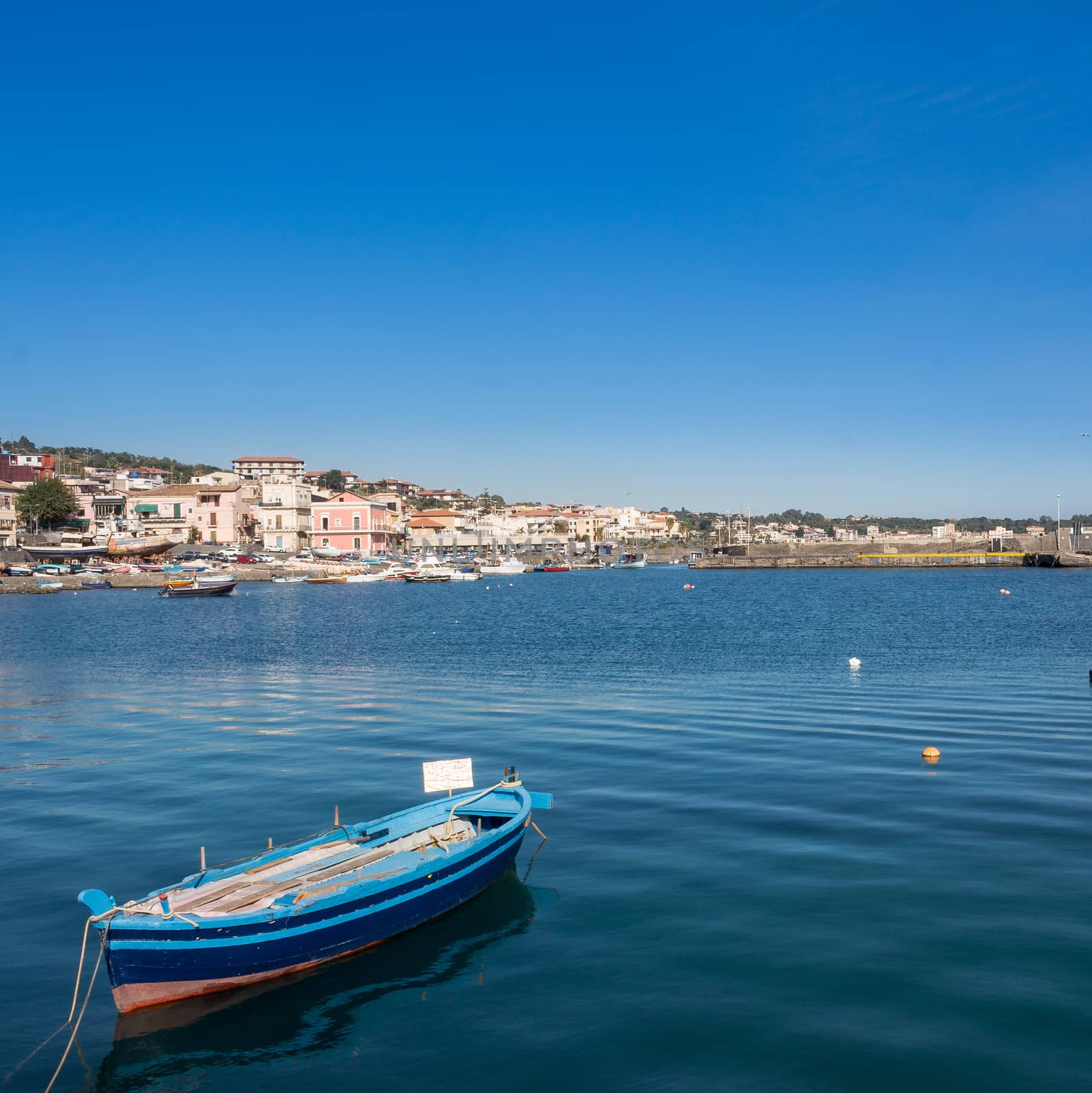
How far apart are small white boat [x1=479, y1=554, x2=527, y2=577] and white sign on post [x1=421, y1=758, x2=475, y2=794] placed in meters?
124

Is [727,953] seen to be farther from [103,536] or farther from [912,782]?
[103,536]

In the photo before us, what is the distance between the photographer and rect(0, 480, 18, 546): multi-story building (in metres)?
126

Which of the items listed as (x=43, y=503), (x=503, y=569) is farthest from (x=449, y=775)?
(x=43, y=503)

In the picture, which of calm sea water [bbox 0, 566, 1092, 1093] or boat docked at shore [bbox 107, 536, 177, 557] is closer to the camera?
calm sea water [bbox 0, 566, 1092, 1093]

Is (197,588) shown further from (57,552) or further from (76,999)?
(76,999)

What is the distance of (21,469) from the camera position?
158 meters

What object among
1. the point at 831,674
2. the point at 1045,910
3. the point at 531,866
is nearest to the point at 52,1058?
the point at 531,866

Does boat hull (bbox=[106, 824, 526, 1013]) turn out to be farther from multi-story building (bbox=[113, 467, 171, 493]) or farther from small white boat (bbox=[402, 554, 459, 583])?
multi-story building (bbox=[113, 467, 171, 493])

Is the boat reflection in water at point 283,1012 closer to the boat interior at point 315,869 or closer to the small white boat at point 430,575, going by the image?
the boat interior at point 315,869

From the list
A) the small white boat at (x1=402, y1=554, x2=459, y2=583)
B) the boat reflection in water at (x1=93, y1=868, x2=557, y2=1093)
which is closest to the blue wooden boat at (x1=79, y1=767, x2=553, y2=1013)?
the boat reflection in water at (x1=93, y1=868, x2=557, y2=1093)

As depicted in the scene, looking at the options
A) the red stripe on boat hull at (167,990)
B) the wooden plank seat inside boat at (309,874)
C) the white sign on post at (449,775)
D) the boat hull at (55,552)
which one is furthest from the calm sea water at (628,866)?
the boat hull at (55,552)

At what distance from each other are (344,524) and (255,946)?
14641cm

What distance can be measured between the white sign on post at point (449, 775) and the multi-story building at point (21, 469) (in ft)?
498

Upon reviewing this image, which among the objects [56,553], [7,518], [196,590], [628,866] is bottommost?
[628,866]
